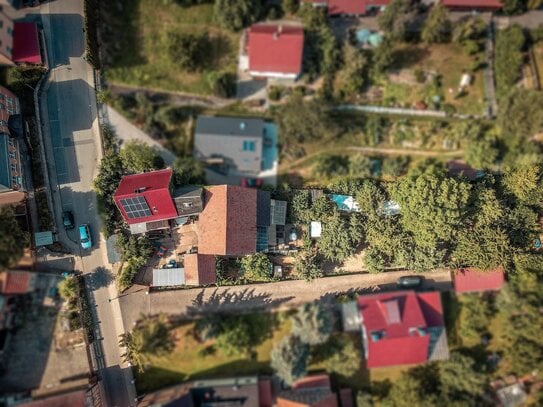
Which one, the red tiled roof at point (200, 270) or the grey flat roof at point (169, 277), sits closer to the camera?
the red tiled roof at point (200, 270)

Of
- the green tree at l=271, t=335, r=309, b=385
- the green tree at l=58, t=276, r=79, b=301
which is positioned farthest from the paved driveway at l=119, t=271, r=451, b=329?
the green tree at l=271, t=335, r=309, b=385

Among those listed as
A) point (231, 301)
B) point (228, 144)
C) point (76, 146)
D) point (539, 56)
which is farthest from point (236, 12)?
point (539, 56)

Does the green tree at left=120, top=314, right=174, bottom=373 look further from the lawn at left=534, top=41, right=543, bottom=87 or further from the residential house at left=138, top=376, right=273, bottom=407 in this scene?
the lawn at left=534, top=41, right=543, bottom=87

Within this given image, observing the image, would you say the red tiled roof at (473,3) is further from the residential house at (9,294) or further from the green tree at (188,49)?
the residential house at (9,294)

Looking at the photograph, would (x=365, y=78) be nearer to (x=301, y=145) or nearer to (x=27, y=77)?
(x=301, y=145)

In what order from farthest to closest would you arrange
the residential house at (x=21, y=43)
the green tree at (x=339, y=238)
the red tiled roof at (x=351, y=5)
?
A: 1. the red tiled roof at (x=351, y=5)
2. the residential house at (x=21, y=43)
3. the green tree at (x=339, y=238)

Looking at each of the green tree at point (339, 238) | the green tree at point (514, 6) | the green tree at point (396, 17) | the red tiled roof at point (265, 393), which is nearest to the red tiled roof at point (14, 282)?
the red tiled roof at point (265, 393)

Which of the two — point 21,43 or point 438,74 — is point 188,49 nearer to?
point 21,43

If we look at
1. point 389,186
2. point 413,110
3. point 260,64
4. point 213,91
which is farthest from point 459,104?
point 213,91
